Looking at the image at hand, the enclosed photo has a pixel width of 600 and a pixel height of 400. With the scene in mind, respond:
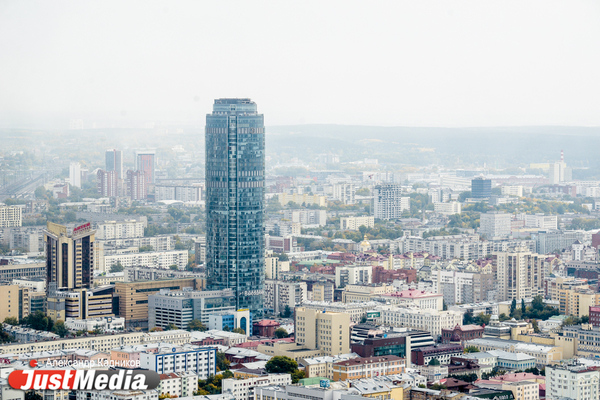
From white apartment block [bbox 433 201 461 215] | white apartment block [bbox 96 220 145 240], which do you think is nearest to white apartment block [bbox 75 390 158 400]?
white apartment block [bbox 96 220 145 240]

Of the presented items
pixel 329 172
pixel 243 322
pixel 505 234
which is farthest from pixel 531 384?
pixel 329 172

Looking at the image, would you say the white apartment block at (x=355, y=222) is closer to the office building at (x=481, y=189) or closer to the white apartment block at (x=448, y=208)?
the white apartment block at (x=448, y=208)

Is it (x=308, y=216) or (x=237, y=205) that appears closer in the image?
(x=237, y=205)

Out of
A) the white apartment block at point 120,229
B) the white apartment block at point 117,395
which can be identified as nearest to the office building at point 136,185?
the white apartment block at point 120,229

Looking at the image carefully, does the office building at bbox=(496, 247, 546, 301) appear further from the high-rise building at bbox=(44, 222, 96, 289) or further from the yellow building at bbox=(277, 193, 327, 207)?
the yellow building at bbox=(277, 193, 327, 207)

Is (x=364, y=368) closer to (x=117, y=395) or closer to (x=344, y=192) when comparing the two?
(x=117, y=395)

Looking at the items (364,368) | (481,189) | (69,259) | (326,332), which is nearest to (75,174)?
(481,189)
